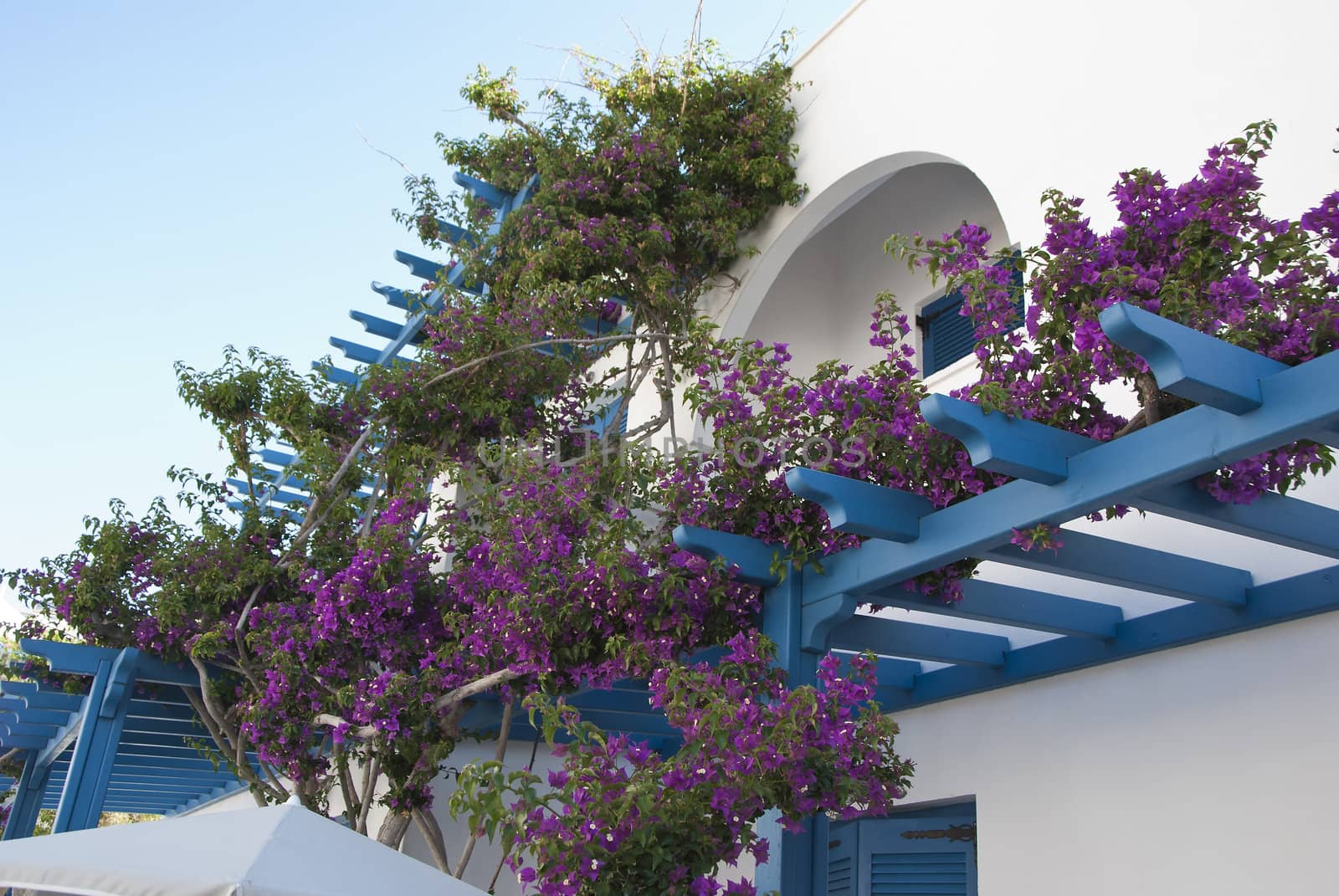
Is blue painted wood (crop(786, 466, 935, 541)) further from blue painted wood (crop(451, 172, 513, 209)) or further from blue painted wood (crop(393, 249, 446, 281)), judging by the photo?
blue painted wood (crop(393, 249, 446, 281))

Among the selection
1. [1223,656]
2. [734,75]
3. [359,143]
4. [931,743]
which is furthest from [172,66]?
[1223,656]

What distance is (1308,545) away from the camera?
12.2 ft

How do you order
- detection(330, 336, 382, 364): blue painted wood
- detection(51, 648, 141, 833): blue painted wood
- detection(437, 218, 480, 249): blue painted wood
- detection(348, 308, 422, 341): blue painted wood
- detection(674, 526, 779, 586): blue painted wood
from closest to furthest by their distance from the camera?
detection(674, 526, 779, 586): blue painted wood
detection(51, 648, 141, 833): blue painted wood
detection(437, 218, 480, 249): blue painted wood
detection(348, 308, 422, 341): blue painted wood
detection(330, 336, 382, 364): blue painted wood

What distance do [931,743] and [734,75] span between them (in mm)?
4661

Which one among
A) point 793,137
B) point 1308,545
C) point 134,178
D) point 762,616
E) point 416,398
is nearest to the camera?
point 1308,545

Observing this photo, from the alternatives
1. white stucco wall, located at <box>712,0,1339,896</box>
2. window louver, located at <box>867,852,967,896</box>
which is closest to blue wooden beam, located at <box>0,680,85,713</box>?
window louver, located at <box>867,852,967,896</box>

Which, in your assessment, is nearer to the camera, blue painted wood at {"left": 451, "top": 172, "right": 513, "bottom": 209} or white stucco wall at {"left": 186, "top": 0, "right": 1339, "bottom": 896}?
white stucco wall at {"left": 186, "top": 0, "right": 1339, "bottom": 896}

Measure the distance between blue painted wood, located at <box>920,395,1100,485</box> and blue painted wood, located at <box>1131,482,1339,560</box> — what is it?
0.74 feet

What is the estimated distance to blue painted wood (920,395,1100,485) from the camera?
315 cm

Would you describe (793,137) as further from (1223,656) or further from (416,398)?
(1223,656)

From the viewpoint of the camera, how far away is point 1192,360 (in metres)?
2.78

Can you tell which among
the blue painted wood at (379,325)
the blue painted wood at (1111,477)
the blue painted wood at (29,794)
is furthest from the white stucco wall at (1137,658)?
the blue painted wood at (29,794)

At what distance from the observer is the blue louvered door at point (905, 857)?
228 inches

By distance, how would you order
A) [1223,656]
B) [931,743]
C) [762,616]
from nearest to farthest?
[762,616], [1223,656], [931,743]
